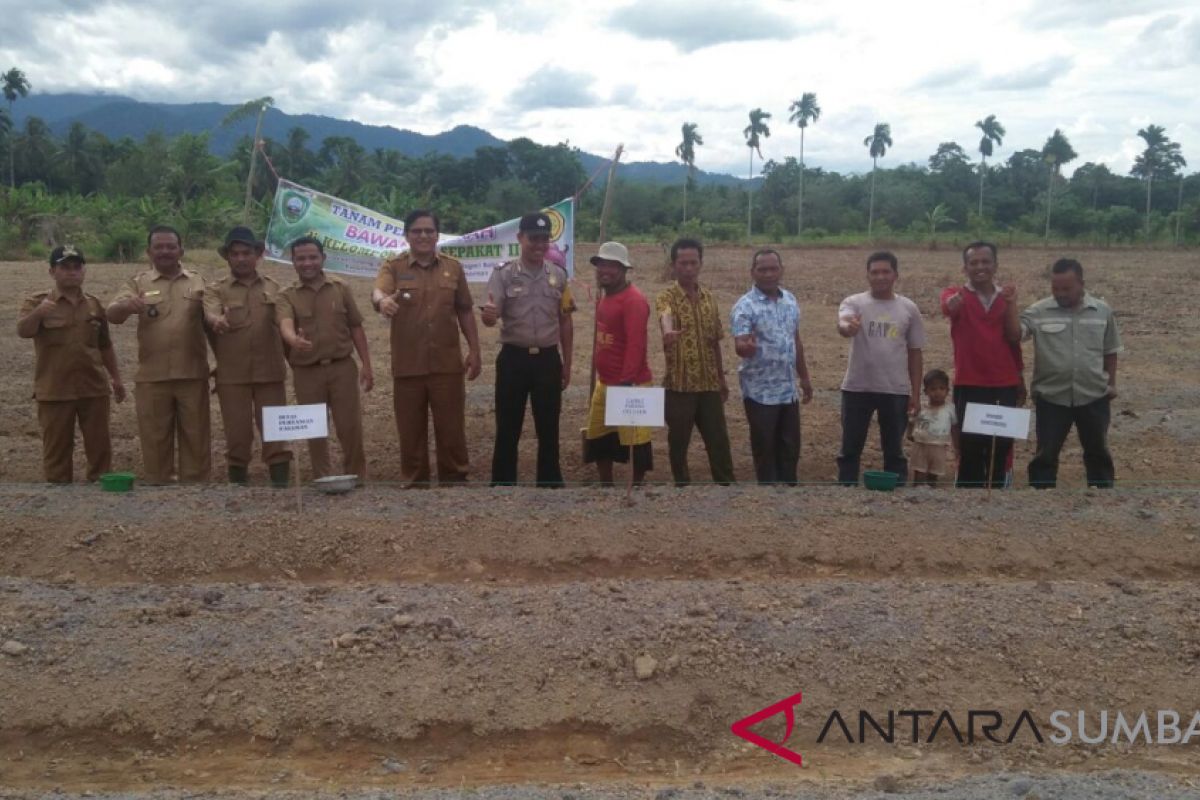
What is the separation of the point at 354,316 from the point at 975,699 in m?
4.00

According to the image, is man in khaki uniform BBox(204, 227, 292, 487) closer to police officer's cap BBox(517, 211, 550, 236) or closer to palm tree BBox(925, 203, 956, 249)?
police officer's cap BBox(517, 211, 550, 236)

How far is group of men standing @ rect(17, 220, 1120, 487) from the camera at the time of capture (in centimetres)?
580

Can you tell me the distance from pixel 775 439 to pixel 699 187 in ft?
167

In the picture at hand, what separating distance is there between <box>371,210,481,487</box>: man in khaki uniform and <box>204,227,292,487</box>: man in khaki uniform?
27.7 inches

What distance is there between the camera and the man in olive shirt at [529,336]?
5.84 m

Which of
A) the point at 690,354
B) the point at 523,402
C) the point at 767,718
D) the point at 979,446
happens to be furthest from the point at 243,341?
the point at 979,446

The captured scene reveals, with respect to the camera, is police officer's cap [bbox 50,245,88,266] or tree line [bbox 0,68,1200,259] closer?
police officer's cap [bbox 50,245,88,266]

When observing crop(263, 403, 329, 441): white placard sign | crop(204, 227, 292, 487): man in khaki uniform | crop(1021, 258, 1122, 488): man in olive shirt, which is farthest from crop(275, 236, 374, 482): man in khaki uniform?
crop(1021, 258, 1122, 488): man in olive shirt

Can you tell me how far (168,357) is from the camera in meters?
5.91

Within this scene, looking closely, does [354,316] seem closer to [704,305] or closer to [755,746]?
[704,305]

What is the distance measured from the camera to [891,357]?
584cm

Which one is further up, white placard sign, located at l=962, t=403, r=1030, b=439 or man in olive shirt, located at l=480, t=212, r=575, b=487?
man in olive shirt, located at l=480, t=212, r=575, b=487

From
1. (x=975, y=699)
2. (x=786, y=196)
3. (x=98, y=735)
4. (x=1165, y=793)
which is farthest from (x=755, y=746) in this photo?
(x=786, y=196)

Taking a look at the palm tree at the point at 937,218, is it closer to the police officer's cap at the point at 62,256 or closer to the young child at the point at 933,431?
the young child at the point at 933,431
